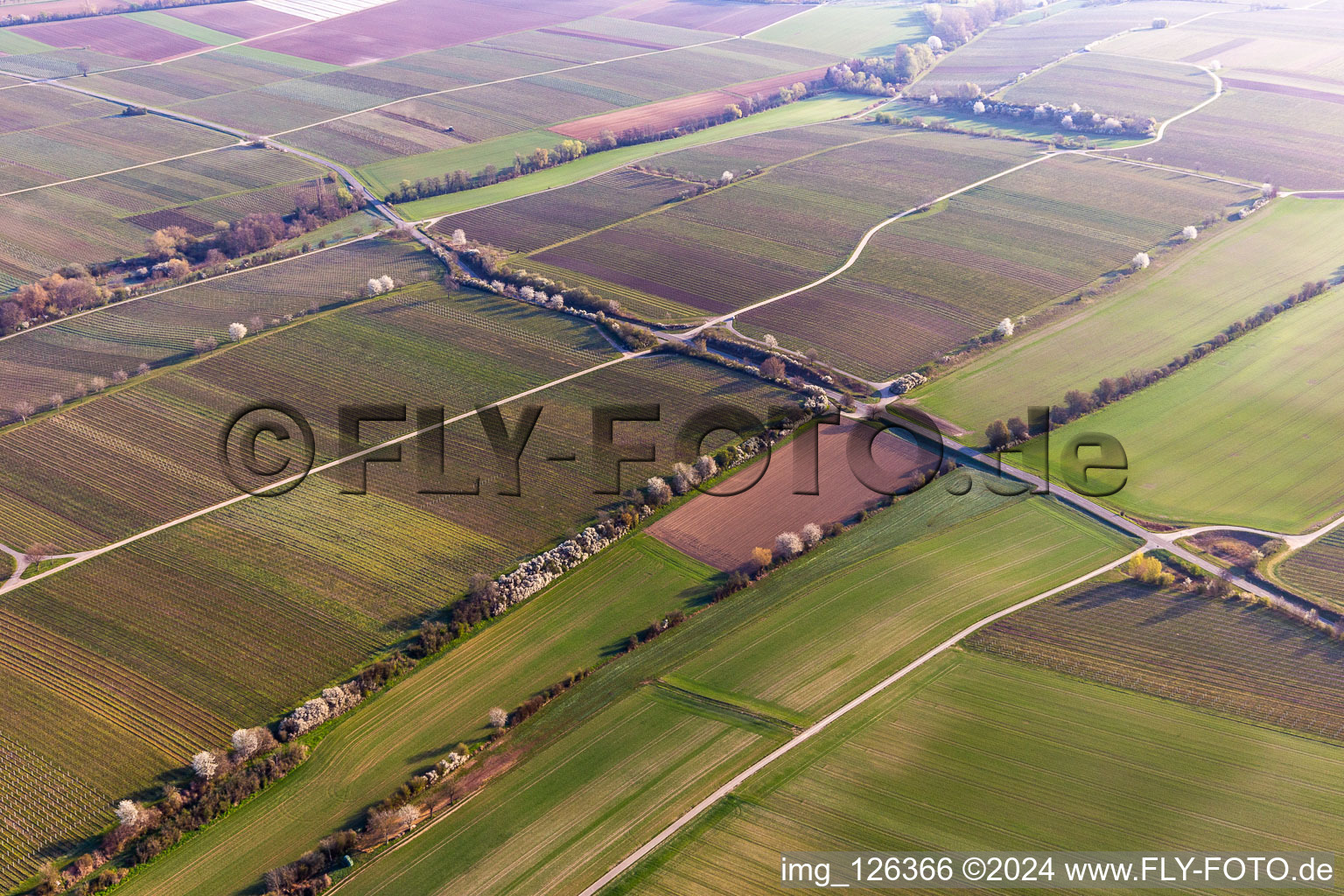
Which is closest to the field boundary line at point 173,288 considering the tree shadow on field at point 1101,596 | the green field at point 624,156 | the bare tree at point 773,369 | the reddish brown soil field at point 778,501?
the green field at point 624,156

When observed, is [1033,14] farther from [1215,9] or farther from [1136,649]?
[1136,649]

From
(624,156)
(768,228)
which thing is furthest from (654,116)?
(768,228)

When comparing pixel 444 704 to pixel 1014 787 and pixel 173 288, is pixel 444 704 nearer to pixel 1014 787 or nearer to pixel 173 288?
pixel 1014 787

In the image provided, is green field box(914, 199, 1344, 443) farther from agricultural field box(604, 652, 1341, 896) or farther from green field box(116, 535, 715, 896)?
green field box(116, 535, 715, 896)

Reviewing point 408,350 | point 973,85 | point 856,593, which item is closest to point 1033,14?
point 973,85

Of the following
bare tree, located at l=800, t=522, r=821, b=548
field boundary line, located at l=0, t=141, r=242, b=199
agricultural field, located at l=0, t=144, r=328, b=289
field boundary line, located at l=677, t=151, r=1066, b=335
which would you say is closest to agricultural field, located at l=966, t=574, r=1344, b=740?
bare tree, located at l=800, t=522, r=821, b=548
